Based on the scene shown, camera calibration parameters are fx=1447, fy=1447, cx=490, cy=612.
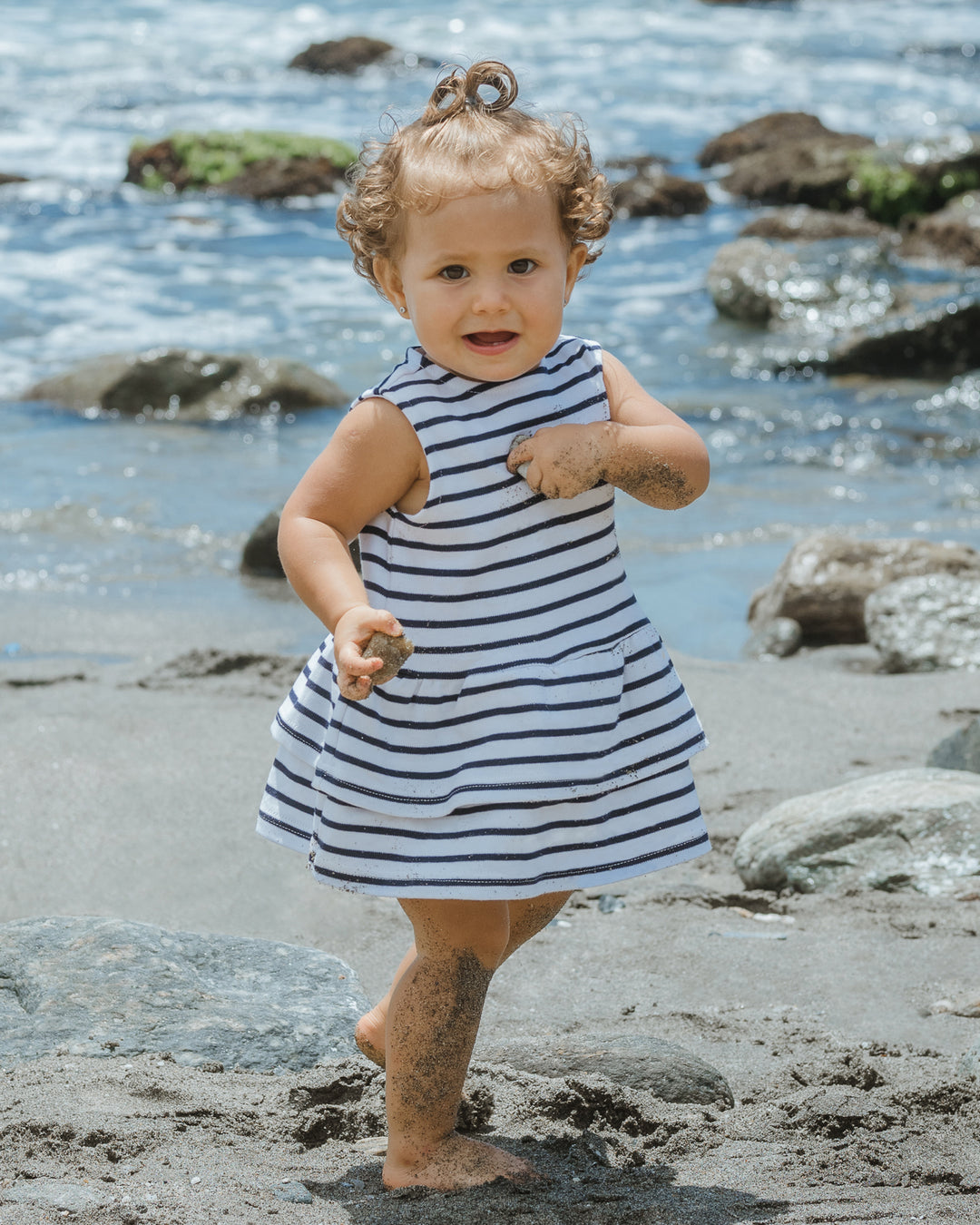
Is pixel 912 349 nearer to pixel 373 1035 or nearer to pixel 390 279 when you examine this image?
pixel 390 279

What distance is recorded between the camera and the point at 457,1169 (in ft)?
7.11

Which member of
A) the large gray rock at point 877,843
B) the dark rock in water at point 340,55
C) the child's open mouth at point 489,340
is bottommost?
the large gray rock at point 877,843

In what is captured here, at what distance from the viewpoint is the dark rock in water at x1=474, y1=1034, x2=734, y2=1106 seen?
244 centimetres

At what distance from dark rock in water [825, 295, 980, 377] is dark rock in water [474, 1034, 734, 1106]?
813 cm

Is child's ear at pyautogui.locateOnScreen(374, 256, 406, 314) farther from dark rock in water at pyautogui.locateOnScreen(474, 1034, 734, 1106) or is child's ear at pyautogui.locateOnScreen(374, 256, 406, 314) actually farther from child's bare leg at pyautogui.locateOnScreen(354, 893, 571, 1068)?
dark rock in water at pyautogui.locateOnScreen(474, 1034, 734, 1106)

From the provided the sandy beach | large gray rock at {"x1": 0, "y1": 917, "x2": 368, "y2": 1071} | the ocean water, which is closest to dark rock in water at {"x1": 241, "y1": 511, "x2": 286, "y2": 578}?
the ocean water

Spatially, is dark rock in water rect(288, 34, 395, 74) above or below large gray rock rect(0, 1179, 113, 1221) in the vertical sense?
above

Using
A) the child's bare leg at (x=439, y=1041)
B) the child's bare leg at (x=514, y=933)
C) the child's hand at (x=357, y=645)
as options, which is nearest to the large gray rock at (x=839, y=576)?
the child's bare leg at (x=514, y=933)

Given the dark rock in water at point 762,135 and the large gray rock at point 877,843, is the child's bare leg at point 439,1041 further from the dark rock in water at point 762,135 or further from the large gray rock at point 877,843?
the dark rock in water at point 762,135

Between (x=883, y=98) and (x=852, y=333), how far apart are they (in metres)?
12.9

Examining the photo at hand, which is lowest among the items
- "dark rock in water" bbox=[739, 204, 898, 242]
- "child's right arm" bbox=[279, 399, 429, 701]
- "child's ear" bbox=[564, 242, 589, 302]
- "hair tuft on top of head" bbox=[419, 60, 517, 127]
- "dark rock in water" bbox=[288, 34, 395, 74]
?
"child's right arm" bbox=[279, 399, 429, 701]

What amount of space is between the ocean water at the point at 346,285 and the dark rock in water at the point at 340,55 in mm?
302

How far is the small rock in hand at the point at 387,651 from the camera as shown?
73.9 inches

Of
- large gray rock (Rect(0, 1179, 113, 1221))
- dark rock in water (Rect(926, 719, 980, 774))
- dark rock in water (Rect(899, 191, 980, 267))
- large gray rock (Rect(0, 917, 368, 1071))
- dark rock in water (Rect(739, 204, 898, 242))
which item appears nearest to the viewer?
large gray rock (Rect(0, 1179, 113, 1221))
